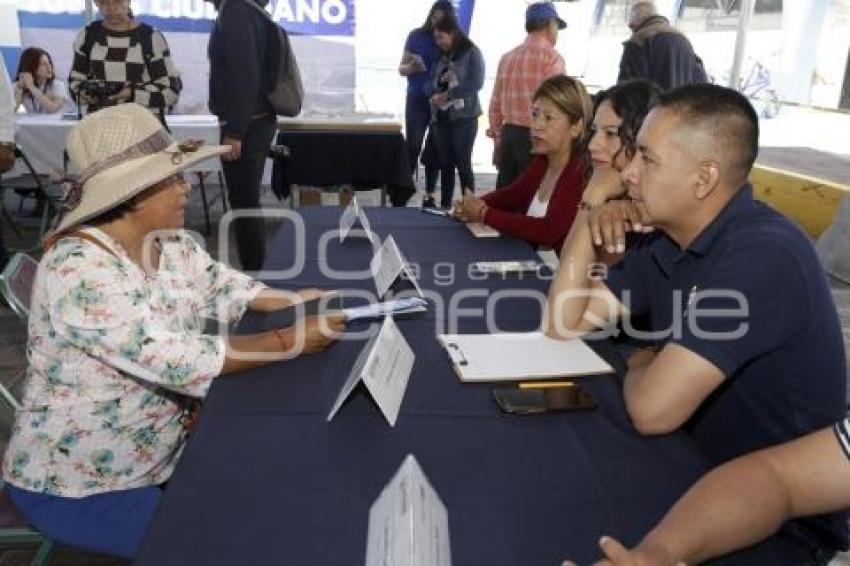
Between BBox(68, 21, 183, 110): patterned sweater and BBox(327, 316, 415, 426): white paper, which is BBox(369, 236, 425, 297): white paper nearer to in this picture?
BBox(327, 316, 415, 426): white paper

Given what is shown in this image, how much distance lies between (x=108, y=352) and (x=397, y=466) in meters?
0.54

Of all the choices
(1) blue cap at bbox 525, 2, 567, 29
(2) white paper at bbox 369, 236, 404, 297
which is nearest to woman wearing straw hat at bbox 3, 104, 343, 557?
(2) white paper at bbox 369, 236, 404, 297

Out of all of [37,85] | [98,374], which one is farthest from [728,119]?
[37,85]

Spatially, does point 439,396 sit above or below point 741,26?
below

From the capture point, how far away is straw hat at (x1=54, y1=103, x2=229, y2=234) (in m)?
1.19

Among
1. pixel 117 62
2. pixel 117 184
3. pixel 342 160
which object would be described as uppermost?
pixel 117 62

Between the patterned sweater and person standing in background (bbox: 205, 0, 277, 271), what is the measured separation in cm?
41

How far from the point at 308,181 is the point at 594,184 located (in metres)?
2.91

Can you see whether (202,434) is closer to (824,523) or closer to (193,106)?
(824,523)

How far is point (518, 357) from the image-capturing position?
135cm

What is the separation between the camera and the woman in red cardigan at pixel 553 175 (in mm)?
2326

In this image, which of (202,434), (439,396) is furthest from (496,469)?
(202,434)

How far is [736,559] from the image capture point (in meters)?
0.88

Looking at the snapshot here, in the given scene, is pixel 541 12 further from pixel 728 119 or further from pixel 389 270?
pixel 728 119
